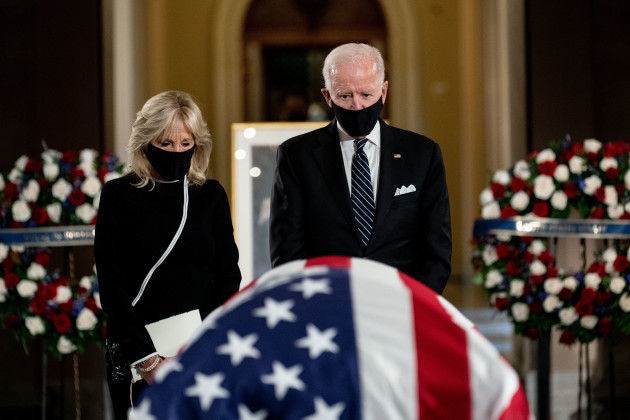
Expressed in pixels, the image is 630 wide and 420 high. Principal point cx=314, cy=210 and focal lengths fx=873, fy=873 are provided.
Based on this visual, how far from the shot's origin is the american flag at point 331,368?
1471 mm

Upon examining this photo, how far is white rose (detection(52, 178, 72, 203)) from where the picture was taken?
4781mm

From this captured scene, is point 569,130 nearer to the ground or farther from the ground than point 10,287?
farther from the ground

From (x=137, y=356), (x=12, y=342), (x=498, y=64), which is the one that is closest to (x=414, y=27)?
(x=498, y=64)

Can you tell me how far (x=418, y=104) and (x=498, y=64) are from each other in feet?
10.9

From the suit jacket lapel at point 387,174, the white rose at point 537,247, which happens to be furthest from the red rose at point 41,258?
the white rose at point 537,247

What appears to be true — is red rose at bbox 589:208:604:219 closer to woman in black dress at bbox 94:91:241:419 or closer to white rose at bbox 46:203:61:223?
woman in black dress at bbox 94:91:241:419

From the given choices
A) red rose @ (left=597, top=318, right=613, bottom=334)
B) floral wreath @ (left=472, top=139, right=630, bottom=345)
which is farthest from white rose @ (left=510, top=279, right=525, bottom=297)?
red rose @ (left=597, top=318, right=613, bottom=334)

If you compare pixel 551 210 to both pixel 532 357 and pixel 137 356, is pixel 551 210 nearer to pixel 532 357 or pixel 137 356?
pixel 532 357

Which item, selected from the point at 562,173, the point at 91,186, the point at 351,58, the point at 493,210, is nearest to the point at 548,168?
the point at 562,173

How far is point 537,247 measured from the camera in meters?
5.13

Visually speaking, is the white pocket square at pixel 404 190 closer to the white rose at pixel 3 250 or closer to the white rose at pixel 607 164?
the white rose at pixel 607 164

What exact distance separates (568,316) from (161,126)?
125 inches

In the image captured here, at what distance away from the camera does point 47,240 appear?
15.7 feet

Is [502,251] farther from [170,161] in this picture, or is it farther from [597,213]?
[170,161]
